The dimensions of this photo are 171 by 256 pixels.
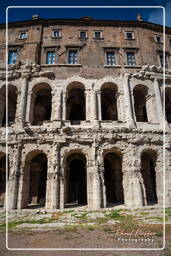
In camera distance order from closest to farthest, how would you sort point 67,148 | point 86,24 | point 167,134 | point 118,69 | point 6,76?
point 67,148 < point 167,134 < point 6,76 < point 118,69 < point 86,24

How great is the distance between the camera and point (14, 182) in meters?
9.94

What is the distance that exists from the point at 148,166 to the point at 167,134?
10.3ft

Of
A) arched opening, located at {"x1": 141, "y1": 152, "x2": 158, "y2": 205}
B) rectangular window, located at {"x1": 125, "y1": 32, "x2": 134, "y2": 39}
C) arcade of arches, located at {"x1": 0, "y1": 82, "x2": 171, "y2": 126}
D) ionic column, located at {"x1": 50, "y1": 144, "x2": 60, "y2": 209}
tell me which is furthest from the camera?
rectangular window, located at {"x1": 125, "y1": 32, "x2": 134, "y2": 39}

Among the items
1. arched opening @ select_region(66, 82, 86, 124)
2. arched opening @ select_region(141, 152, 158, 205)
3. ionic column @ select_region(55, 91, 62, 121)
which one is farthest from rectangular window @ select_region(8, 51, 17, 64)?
arched opening @ select_region(141, 152, 158, 205)

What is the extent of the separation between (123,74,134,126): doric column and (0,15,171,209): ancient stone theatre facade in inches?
3.1

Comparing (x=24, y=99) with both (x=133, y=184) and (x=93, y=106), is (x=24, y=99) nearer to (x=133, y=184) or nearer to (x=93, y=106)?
(x=93, y=106)

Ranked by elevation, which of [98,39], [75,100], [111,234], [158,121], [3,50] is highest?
[98,39]

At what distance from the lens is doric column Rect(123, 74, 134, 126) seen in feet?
37.8

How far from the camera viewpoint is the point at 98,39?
15.4m

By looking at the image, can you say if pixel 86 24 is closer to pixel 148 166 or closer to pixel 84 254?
pixel 148 166

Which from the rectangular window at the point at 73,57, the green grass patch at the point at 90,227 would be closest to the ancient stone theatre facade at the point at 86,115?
the rectangular window at the point at 73,57

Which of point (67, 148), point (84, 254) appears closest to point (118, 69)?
point (67, 148)

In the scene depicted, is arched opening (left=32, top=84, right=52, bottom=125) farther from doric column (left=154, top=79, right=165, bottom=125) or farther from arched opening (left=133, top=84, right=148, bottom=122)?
doric column (left=154, top=79, right=165, bottom=125)

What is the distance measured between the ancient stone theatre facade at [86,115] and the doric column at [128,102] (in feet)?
0.26
